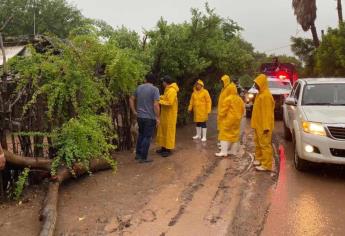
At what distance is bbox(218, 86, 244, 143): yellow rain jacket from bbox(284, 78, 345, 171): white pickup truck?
1039 mm

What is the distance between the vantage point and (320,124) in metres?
7.86

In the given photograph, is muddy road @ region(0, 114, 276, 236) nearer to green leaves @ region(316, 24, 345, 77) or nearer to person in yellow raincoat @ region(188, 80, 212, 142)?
person in yellow raincoat @ region(188, 80, 212, 142)

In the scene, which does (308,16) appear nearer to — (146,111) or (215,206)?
(146,111)

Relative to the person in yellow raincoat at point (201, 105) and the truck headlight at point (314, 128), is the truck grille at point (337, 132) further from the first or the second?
the person in yellow raincoat at point (201, 105)

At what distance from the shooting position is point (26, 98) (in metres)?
7.20

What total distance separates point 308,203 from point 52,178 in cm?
376

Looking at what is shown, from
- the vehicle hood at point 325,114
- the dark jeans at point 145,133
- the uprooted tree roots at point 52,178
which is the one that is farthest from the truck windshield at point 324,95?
the uprooted tree roots at point 52,178

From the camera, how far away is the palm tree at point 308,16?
1286 inches

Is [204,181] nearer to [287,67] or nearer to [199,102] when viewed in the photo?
[199,102]

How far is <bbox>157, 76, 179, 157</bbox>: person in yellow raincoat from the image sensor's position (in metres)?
9.88

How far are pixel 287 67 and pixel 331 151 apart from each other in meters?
22.2

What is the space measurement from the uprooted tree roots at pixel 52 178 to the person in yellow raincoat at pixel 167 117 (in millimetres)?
2102

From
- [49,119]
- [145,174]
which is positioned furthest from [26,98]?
[145,174]

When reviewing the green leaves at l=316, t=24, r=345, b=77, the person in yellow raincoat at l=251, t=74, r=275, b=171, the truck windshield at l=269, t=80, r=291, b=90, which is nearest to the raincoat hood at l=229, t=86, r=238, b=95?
the person in yellow raincoat at l=251, t=74, r=275, b=171
